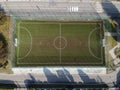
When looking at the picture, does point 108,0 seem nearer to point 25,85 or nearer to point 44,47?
point 44,47

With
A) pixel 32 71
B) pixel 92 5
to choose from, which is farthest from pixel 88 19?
pixel 32 71

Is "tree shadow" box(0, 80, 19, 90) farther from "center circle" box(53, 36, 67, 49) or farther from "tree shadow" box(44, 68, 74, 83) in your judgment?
"center circle" box(53, 36, 67, 49)

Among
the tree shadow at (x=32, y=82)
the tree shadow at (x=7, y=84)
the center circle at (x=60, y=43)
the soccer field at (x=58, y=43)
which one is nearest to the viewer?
the tree shadow at (x=7, y=84)

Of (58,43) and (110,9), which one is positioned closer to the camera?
(58,43)

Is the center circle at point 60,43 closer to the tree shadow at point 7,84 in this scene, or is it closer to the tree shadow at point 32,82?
the tree shadow at point 32,82

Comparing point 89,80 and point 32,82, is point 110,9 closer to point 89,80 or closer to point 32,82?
point 89,80

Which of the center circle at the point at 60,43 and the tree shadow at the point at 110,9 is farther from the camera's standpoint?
the tree shadow at the point at 110,9

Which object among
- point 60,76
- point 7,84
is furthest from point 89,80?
point 7,84

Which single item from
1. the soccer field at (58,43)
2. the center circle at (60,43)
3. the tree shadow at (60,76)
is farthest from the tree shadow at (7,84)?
the center circle at (60,43)
